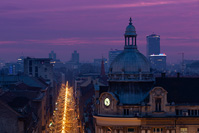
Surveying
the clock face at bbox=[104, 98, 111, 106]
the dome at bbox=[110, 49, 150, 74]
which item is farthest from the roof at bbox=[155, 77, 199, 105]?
the clock face at bbox=[104, 98, 111, 106]

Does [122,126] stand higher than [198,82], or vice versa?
[198,82]

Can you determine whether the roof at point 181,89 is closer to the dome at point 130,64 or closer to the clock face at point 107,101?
the dome at point 130,64

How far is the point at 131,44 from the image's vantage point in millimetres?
74875

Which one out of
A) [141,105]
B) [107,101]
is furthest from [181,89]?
[107,101]

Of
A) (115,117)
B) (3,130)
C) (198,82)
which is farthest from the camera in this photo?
(3,130)

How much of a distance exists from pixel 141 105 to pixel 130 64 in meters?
5.17

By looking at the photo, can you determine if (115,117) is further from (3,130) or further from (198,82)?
(3,130)

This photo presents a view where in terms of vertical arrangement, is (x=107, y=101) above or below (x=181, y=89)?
below

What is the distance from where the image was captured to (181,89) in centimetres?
7294

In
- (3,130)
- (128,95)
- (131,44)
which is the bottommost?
(3,130)

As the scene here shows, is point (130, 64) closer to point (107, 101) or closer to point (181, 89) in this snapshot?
point (107, 101)

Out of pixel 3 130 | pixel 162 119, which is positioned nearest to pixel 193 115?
pixel 162 119

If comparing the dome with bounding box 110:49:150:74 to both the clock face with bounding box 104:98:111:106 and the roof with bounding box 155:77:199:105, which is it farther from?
the clock face with bounding box 104:98:111:106

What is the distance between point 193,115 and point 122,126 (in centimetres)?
788
